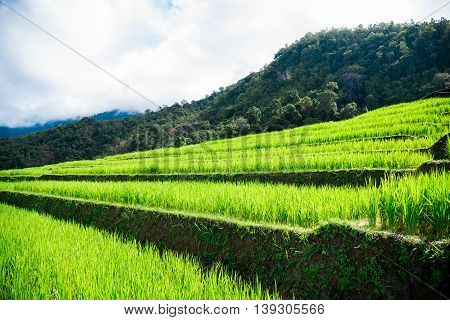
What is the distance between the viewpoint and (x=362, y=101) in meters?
36.4

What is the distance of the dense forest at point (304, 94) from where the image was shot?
31.4 m

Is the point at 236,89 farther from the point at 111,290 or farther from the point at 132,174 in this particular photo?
the point at 111,290

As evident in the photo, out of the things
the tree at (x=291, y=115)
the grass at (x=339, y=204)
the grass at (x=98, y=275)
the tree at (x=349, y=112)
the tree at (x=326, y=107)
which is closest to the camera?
the grass at (x=98, y=275)

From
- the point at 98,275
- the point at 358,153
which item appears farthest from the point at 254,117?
the point at 98,275

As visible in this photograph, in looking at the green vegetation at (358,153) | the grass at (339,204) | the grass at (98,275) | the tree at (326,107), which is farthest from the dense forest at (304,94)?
the grass at (98,275)

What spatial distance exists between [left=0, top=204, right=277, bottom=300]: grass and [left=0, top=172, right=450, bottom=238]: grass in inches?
40.5

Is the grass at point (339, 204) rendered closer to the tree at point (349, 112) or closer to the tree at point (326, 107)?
the tree at point (349, 112)

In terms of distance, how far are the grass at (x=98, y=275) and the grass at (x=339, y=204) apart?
40.5 inches

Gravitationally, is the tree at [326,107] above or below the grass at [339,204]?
above

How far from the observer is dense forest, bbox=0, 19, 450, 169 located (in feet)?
103

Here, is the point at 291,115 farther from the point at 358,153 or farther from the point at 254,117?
the point at 358,153

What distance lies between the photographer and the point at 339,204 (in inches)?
135

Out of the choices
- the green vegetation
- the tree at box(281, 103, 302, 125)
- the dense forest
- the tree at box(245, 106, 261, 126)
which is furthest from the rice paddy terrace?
the tree at box(245, 106, 261, 126)

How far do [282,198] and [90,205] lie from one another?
14.5 ft
